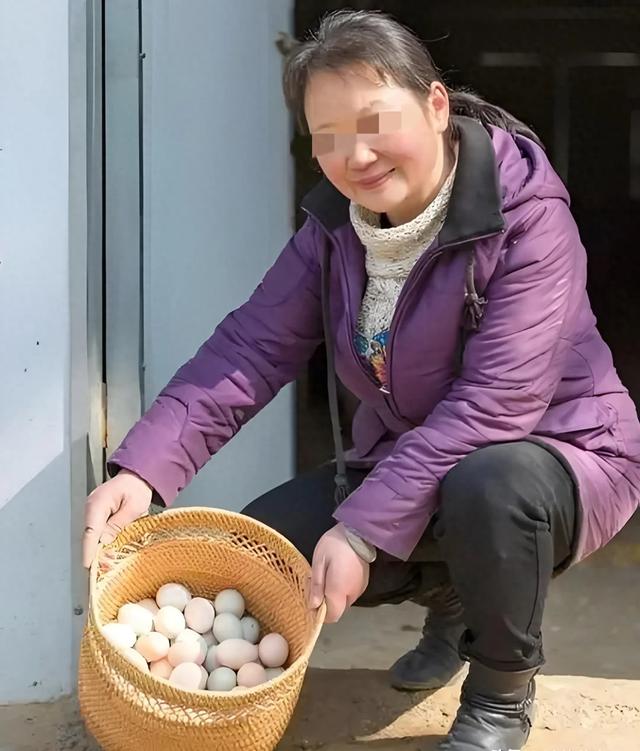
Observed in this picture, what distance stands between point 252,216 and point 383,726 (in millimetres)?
987

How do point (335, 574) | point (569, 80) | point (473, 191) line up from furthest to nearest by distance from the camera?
point (569, 80), point (473, 191), point (335, 574)

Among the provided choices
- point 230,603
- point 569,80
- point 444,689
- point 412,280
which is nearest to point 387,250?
point 412,280

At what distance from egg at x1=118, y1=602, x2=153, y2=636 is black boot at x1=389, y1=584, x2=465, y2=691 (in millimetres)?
482

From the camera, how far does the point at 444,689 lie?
197 centimetres

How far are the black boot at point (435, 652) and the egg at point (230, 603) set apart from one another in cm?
34

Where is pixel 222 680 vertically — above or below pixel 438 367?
below

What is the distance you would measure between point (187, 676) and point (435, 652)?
536 mm

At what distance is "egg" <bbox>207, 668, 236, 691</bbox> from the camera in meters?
1.63

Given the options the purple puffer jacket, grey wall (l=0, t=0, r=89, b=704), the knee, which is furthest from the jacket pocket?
grey wall (l=0, t=0, r=89, b=704)

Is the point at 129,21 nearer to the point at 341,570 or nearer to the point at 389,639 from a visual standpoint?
the point at 341,570

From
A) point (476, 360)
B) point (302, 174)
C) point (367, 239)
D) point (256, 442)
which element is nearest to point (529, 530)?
point (476, 360)

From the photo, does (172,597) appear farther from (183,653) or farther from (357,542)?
(357,542)

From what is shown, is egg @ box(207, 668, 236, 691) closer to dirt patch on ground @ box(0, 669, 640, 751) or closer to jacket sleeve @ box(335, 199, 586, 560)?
dirt patch on ground @ box(0, 669, 640, 751)

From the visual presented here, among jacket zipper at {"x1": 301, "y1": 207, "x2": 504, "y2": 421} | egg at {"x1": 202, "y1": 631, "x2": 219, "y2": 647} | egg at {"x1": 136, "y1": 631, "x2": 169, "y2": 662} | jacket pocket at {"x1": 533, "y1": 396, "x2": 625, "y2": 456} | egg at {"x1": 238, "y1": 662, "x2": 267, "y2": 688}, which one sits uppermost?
jacket zipper at {"x1": 301, "y1": 207, "x2": 504, "y2": 421}
